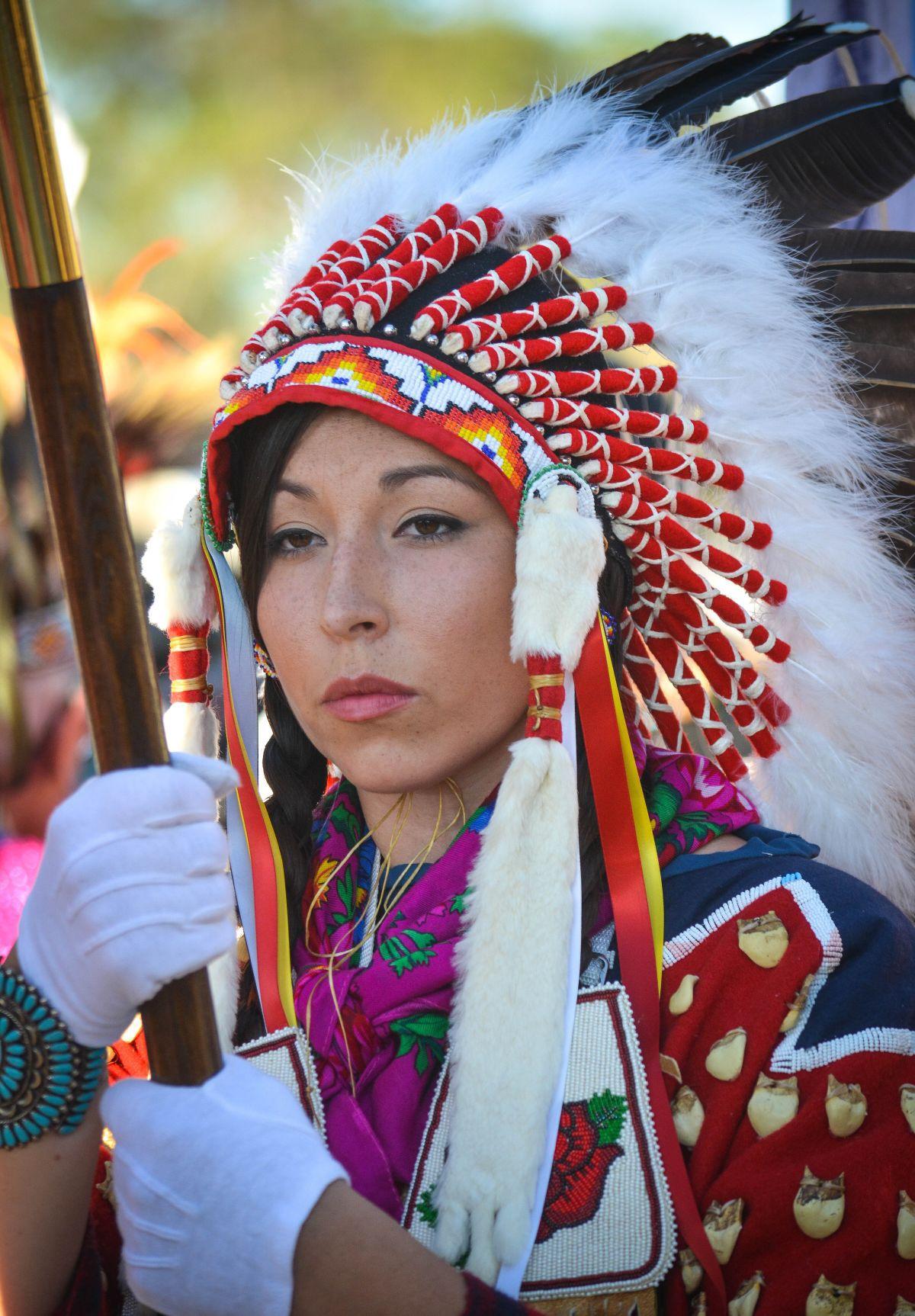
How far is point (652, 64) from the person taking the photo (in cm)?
246

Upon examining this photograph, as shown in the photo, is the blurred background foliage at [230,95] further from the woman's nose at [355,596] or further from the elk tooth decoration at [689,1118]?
the elk tooth decoration at [689,1118]

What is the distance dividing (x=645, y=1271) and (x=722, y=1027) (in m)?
0.36

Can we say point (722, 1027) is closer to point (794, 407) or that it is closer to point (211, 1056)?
point (211, 1056)

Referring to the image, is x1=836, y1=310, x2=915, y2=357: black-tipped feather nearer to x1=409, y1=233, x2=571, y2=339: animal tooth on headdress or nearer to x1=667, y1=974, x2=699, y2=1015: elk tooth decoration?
x1=409, y1=233, x2=571, y2=339: animal tooth on headdress

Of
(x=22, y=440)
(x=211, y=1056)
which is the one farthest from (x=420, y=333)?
(x=22, y=440)

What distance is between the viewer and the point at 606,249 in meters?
2.26

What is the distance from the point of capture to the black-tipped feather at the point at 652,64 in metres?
2.45

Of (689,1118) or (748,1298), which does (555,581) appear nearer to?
(689,1118)

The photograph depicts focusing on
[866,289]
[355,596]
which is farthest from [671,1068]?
[866,289]

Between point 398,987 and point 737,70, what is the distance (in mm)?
1794

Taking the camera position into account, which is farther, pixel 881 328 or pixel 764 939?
pixel 881 328

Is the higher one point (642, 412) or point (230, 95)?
point (230, 95)

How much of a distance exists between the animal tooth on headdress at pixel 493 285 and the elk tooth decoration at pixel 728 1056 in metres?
1.21

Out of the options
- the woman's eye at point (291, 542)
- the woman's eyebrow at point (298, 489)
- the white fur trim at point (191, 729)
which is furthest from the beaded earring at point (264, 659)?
the woman's eyebrow at point (298, 489)
